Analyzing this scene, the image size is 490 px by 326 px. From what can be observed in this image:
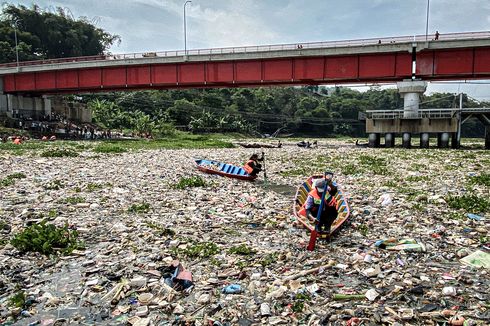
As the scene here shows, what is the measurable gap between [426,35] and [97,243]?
123 ft

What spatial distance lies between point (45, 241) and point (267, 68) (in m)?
36.1

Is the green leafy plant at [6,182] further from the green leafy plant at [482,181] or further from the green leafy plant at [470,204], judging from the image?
the green leafy plant at [482,181]

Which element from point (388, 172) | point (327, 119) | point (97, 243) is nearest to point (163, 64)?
point (388, 172)

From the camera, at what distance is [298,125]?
98.1m

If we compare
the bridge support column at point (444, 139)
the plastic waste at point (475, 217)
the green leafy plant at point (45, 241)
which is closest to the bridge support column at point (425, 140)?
the bridge support column at point (444, 139)

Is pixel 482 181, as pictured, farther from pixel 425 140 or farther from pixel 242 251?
pixel 425 140

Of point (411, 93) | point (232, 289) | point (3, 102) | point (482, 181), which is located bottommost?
point (232, 289)

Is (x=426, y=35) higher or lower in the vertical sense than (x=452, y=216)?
higher

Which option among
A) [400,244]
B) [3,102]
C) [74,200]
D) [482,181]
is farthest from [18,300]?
[3,102]

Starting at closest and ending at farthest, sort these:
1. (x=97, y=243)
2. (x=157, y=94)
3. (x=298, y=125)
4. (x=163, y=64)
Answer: (x=97, y=243) → (x=163, y=64) → (x=157, y=94) → (x=298, y=125)

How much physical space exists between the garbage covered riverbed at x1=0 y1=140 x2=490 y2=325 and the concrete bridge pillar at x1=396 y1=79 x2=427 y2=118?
2758 centimetres

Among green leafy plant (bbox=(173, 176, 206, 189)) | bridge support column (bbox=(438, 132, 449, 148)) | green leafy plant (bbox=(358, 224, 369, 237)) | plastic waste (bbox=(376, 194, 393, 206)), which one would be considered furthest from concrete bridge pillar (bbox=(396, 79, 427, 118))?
green leafy plant (bbox=(358, 224, 369, 237))

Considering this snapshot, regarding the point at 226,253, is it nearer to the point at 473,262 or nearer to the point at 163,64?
the point at 473,262

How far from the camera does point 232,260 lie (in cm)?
682
